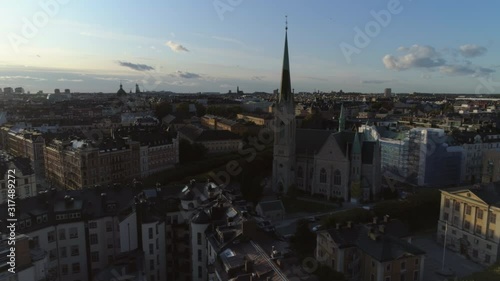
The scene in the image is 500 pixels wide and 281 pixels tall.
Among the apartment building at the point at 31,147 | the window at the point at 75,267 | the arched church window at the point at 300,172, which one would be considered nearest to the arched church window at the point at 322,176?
the arched church window at the point at 300,172

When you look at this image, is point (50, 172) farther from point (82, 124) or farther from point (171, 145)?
point (82, 124)

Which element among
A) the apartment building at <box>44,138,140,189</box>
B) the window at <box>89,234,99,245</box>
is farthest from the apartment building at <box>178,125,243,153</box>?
the window at <box>89,234,99,245</box>

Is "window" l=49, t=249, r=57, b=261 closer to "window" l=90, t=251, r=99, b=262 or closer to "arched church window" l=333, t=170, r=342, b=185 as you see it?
"window" l=90, t=251, r=99, b=262

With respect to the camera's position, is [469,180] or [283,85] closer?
[283,85]

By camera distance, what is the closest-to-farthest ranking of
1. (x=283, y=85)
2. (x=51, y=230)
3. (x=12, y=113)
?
(x=51, y=230) → (x=283, y=85) → (x=12, y=113)

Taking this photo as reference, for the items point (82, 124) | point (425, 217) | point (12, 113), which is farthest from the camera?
point (12, 113)

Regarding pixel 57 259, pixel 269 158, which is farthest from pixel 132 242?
pixel 269 158

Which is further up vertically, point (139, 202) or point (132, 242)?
point (139, 202)

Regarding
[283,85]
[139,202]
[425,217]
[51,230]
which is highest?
[283,85]
